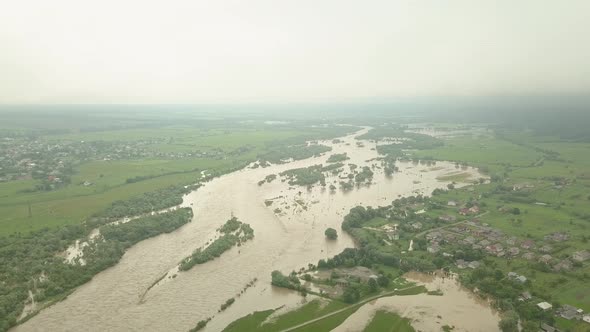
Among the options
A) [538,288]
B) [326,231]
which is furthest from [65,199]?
[538,288]

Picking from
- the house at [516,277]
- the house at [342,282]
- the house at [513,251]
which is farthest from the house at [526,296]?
the house at [342,282]

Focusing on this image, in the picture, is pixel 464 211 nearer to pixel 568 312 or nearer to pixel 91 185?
pixel 568 312

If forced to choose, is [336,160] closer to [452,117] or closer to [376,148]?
[376,148]

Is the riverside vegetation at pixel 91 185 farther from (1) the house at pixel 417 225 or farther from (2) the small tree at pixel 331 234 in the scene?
(1) the house at pixel 417 225

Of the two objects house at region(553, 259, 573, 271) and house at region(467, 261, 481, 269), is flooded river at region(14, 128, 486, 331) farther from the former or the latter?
house at region(553, 259, 573, 271)

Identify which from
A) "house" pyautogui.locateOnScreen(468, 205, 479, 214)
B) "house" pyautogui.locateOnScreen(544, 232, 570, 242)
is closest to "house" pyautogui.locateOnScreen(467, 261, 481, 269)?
"house" pyautogui.locateOnScreen(544, 232, 570, 242)

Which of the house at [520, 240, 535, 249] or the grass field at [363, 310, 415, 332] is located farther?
the house at [520, 240, 535, 249]

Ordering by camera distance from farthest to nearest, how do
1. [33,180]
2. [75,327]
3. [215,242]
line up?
[33,180], [215,242], [75,327]
